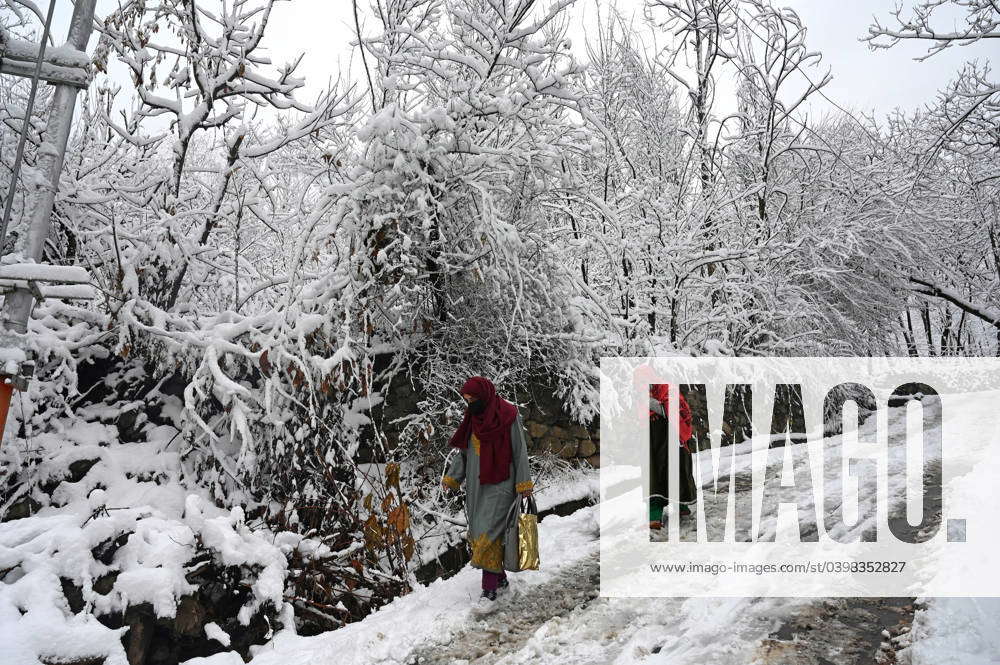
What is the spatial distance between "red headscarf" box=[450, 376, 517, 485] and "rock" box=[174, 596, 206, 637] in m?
2.16

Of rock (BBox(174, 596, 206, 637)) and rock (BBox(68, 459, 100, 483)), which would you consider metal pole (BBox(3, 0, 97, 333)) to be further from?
rock (BBox(68, 459, 100, 483))

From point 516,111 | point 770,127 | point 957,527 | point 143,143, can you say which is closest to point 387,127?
point 516,111

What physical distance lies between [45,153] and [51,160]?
0.13 feet

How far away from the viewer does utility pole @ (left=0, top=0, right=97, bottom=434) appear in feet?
9.09

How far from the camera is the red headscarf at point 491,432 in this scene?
4.62 meters

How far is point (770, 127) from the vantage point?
12.2 m

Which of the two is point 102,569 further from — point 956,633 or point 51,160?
point 956,633

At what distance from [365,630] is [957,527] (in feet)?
15.9

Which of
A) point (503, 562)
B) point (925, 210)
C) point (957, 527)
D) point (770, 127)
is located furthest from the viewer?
point (925, 210)

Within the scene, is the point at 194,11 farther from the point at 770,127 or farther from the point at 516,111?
the point at 770,127

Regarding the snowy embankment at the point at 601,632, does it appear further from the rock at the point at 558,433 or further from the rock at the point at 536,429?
the rock at the point at 558,433

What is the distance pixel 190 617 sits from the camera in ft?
13.0

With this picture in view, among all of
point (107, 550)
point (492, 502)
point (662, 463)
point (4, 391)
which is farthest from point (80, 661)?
point (662, 463)

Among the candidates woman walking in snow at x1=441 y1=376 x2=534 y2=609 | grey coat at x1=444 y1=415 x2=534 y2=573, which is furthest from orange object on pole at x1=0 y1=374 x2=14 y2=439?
grey coat at x1=444 y1=415 x2=534 y2=573
